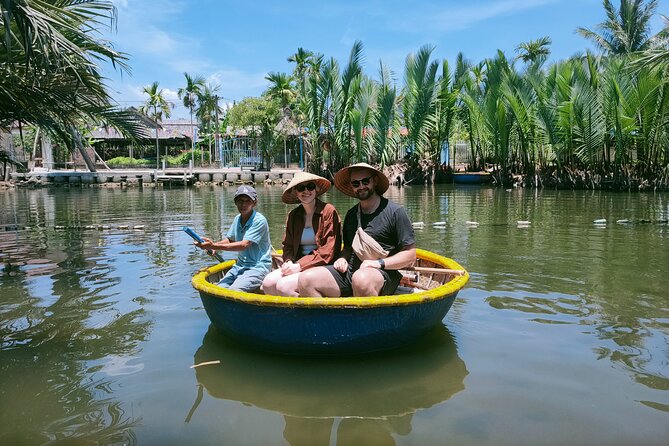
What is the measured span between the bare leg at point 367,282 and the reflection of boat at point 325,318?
1.00ft

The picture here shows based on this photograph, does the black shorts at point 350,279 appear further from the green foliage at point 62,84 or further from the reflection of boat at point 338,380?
the green foliage at point 62,84

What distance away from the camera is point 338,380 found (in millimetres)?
4273

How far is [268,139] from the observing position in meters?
42.3

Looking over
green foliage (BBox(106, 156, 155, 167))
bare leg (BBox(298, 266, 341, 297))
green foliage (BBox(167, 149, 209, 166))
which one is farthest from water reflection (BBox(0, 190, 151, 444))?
green foliage (BBox(167, 149, 209, 166))

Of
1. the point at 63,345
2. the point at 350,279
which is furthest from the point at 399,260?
the point at 63,345

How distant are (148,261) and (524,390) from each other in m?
6.78

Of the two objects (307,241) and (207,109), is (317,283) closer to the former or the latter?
(307,241)

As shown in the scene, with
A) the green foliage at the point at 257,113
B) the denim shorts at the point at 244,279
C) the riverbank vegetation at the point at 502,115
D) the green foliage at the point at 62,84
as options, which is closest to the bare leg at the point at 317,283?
the denim shorts at the point at 244,279

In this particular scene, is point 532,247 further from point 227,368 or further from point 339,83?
point 339,83

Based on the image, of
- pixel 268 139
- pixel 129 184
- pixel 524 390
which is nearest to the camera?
pixel 524 390

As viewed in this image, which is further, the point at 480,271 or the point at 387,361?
the point at 480,271

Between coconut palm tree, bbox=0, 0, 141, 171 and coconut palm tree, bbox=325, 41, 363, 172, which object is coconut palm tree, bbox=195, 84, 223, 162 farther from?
coconut palm tree, bbox=0, 0, 141, 171

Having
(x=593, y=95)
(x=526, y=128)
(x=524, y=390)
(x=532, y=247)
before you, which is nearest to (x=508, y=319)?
(x=524, y=390)

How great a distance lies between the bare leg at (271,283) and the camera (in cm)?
502
